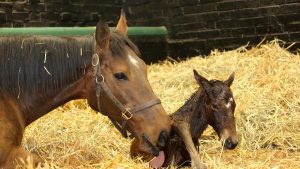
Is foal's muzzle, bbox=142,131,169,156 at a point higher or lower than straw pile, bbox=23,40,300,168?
higher

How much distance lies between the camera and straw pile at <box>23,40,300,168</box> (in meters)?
3.94

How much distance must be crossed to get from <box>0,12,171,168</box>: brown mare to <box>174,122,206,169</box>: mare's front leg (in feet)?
1.45

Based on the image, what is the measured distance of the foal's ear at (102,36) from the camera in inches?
124

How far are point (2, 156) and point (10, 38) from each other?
2.66ft

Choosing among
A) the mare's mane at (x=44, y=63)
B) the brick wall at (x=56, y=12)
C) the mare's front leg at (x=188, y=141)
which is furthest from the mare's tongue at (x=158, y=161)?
the brick wall at (x=56, y=12)

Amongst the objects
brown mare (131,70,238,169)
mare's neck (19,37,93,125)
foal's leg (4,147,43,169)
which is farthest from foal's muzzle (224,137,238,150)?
foal's leg (4,147,43,169)

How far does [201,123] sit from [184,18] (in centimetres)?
471

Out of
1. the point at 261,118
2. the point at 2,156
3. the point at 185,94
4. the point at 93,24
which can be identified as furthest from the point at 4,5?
the point at 2,156

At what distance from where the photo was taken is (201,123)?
13.3 ft

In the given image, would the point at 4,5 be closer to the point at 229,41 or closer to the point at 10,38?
the point at 229,41

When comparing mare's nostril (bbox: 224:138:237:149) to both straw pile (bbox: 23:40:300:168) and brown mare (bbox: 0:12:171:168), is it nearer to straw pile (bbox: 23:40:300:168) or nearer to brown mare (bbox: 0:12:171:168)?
straw pile (bbox: 23:40:300:168)

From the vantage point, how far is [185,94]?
601cm

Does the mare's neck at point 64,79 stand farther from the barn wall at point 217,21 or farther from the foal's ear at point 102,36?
the barn wall at point 217,21

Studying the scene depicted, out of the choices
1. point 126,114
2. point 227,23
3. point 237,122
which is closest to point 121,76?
point 126,114
